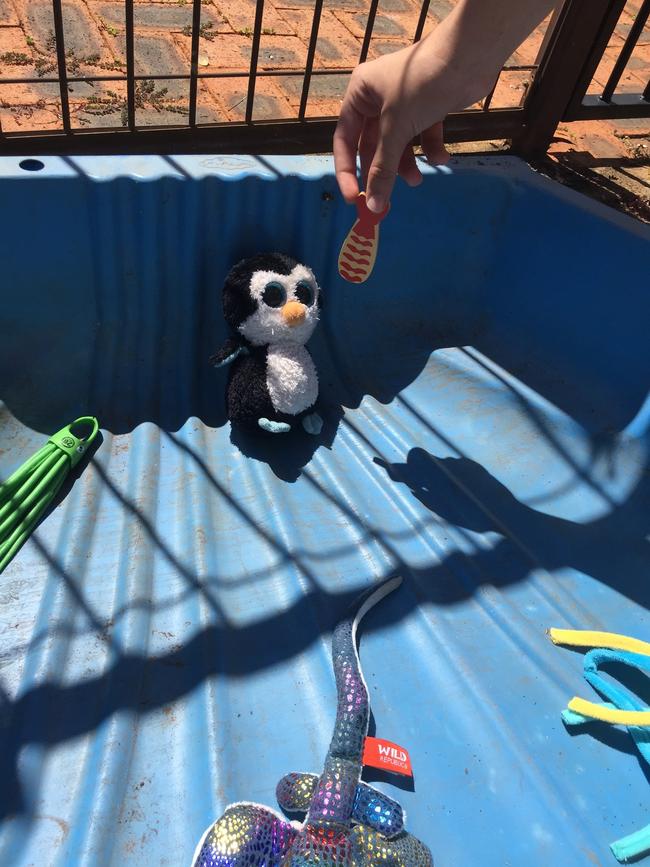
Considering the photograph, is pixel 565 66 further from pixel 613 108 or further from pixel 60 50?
pixel 60 50

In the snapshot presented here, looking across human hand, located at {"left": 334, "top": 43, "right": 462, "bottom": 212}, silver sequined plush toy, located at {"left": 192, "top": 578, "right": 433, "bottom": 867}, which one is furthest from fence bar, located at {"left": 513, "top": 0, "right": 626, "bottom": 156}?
silver sequined plush toy, located at {"left": 192, "top": 578, "right": 433, "bottom": 867}

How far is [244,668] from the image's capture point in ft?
4.21

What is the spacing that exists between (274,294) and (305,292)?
76 mm

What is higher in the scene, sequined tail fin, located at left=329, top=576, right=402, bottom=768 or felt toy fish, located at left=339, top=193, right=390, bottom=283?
felt toy fish, located at left=339, top=193, right=390, bottom=283

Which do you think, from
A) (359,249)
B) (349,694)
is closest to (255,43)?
(359,249)

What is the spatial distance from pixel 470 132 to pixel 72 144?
44.6 inches

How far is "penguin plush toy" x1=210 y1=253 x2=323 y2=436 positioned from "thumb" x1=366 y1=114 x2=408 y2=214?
19.7 inches

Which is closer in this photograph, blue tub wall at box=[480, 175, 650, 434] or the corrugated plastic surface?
the corrugated plastic surface

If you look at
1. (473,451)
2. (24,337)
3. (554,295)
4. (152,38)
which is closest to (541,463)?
(473,451)

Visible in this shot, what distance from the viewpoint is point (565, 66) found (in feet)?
6.92

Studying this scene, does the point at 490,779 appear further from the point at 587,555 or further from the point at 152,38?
the point at 152,38

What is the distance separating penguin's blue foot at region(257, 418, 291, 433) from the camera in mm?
1567

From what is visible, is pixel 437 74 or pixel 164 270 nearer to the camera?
pixel 437 74

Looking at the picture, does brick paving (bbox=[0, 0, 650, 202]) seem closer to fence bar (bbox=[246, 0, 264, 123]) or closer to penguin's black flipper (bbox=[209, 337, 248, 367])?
fence bar (bbox=[246, 0, 264, 123])
